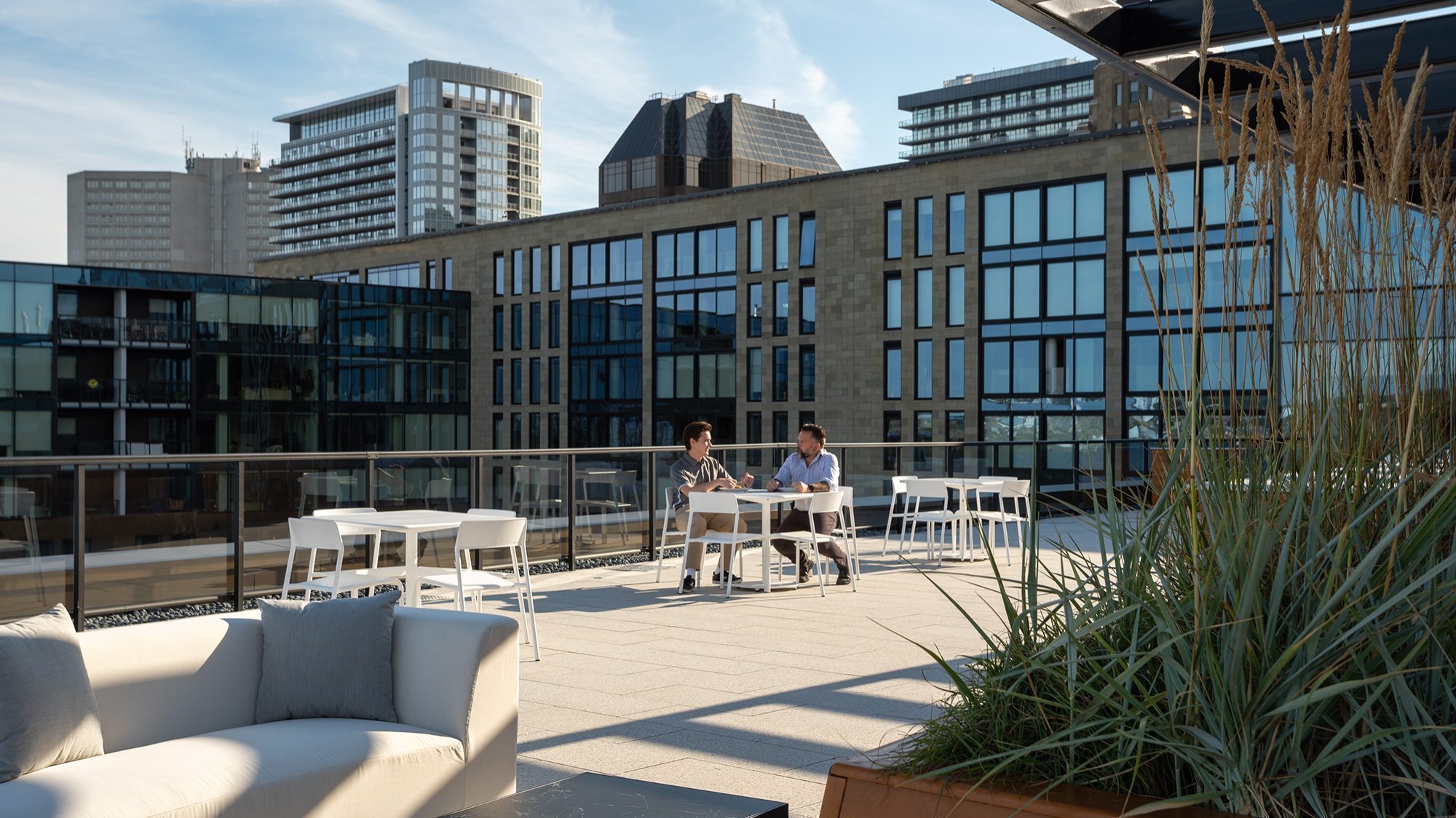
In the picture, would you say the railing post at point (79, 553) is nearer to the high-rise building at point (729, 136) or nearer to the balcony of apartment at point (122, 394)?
the balcony of apartment at point (122, 394)

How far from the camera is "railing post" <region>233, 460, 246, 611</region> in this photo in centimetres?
751

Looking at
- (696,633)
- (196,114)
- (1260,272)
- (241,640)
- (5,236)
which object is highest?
(196,114)

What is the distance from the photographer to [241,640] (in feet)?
10.9

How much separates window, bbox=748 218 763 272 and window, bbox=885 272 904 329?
3760 millimetres

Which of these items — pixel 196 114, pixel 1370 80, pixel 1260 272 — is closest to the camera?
pixel 1260 272

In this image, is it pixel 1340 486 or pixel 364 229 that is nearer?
pixel 1340 486

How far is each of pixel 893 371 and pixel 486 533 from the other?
2415cm

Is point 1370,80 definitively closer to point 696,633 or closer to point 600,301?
point 696,633

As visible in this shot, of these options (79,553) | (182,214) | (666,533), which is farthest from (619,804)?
(182,214)

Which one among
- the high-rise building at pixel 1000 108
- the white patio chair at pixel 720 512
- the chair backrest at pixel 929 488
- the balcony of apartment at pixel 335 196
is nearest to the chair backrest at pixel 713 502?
the white patio chair at pixel 720 512

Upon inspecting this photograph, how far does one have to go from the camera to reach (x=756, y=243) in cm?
3206

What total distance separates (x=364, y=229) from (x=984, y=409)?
128682mm

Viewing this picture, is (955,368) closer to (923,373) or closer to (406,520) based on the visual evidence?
(923,373)

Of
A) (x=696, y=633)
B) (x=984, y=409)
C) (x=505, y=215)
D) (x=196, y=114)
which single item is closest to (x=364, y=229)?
(x=505, y=215)
